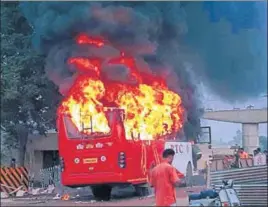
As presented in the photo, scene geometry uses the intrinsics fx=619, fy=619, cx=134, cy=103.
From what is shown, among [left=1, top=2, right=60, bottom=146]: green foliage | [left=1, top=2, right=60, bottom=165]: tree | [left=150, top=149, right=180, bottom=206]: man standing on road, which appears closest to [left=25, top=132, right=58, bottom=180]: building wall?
[left=1, top=2, right=60, bottom=165]: tree

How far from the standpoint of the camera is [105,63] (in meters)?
15.1

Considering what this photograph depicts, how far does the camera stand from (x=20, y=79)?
1961 cm

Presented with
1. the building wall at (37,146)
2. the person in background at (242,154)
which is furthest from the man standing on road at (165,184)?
the building wall at (37,146)

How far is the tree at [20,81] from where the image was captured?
1933 centimetres

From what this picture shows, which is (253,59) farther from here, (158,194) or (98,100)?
(158,194)

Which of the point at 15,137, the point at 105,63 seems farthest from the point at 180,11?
the point at 15,137

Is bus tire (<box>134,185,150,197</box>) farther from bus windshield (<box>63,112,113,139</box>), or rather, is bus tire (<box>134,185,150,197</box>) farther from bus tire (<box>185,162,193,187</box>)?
bus tire (<box>185,162,193,187</box>)

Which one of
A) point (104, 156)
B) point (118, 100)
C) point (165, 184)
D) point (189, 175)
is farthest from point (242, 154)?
point (165, 184)

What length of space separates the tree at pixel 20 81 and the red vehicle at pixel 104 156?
5751 millimetres

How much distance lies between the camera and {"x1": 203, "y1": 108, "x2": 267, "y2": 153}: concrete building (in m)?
12.6

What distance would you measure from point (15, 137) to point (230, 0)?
892 centimetres

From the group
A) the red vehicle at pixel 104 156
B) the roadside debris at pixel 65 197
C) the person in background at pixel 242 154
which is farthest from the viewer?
the person in background at pixel 242 154

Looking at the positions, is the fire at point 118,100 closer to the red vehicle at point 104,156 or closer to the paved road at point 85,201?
the red vehicle at point 104,156

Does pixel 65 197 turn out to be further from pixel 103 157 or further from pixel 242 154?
pixel 242 154
